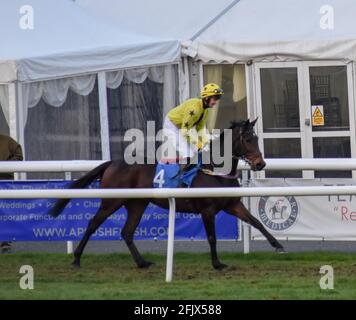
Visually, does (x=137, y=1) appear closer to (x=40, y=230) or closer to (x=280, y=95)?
Result: (x=280, y=95)

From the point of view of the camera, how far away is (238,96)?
584 inches

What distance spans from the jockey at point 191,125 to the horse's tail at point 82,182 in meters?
0.73

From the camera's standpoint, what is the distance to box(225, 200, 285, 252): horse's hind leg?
1035cm

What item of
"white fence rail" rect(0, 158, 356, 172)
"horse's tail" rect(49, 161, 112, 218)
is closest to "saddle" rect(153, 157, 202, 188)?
"horse's tail" rect(49, 161, 112, 218)

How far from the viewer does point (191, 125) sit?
10352 millimetres

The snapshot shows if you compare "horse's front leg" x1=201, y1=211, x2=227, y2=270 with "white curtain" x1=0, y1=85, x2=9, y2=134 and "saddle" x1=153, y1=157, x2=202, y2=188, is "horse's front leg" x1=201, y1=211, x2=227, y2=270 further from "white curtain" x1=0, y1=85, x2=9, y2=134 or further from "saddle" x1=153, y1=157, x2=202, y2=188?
"white curtain" x1=0, y1=85, x2=9, y2=134

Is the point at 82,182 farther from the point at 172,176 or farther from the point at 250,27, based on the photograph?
the point at 250,27

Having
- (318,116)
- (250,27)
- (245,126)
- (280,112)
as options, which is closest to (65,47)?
(250,27)

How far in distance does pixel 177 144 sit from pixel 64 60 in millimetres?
4097

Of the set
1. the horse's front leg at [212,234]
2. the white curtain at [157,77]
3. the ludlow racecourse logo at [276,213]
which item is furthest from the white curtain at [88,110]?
the horse's front leg at [212,234]

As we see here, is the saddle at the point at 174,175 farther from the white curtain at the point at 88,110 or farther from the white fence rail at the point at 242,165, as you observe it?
the white curtain at the point at 88,110

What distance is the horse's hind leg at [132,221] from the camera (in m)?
10.3
